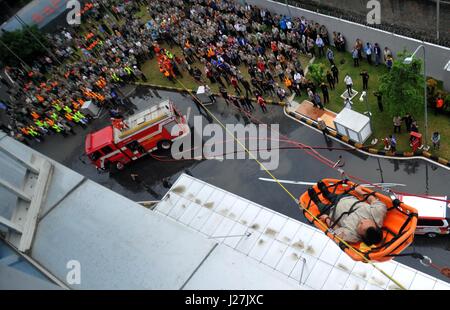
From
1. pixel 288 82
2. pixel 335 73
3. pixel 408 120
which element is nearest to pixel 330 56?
pixel 335 73

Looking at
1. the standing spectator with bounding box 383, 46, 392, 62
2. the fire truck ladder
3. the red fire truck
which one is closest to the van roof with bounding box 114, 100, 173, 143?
the red fire truck

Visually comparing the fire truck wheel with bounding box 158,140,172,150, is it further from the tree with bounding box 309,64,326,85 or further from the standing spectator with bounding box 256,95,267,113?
the tree with bounding box 309,64,326,85

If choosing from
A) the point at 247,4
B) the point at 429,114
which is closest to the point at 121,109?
the point at 247,4

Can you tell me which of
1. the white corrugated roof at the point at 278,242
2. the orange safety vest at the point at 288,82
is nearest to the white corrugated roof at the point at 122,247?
the white corrugated roof at the point at 278,242

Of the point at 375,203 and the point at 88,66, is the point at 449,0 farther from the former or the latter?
the point at 88,66

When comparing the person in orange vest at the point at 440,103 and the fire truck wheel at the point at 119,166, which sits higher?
the fire truck wheel at the point at 119,166

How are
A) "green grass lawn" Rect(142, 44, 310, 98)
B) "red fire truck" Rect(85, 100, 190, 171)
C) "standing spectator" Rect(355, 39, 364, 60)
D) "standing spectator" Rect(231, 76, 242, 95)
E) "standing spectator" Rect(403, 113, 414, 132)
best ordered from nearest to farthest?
"standing spectator" Rect(403, 113, 414, 132) → "red fire truck" Rect(85, 100, 190, 171) → "standing spectator" Rect(355, 39, 364, 60) → "standing spectator" Rect(231, 76, 242, 95) → "green grass lawn" Rect(142, 44, 310, 98)

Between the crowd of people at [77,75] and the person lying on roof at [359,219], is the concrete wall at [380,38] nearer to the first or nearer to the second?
the crowd of people at [77,75]
